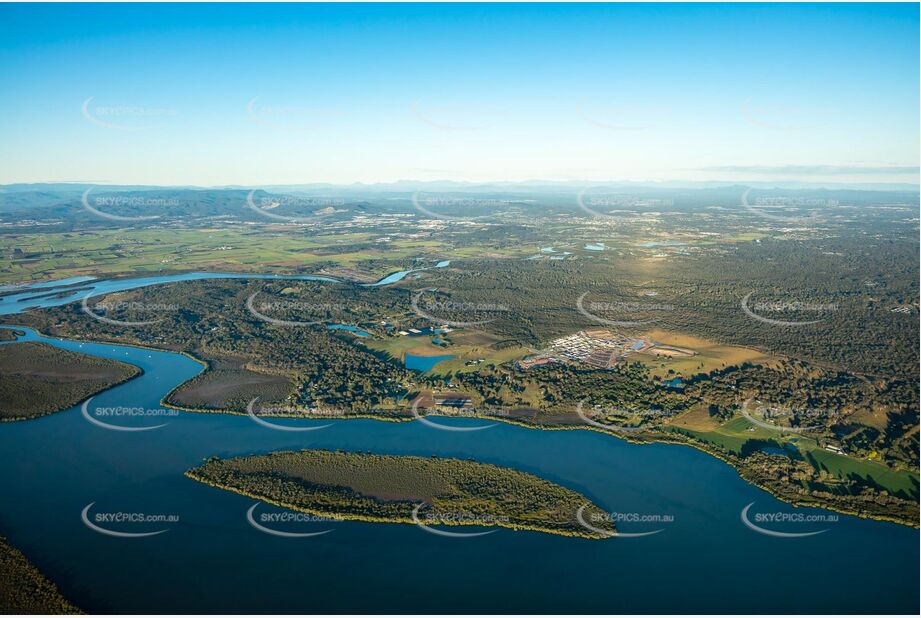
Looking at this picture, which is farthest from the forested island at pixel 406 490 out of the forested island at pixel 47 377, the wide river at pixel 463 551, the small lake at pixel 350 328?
the small lake at pixel 350 328

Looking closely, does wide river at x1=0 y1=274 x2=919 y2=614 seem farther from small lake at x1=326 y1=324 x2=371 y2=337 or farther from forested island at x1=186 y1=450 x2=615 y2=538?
small lake at x1=326 y1=324 x2=371 y2=337

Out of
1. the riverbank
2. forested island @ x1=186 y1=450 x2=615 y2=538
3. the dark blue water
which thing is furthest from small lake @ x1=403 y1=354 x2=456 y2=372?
the riverbank

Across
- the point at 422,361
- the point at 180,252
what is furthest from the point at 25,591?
the point at 180,252

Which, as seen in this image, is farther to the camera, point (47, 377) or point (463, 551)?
point (47, 377)

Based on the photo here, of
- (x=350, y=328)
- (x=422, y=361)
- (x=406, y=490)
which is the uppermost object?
(x=350, y=328)

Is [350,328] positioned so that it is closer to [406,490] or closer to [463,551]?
[406,490]

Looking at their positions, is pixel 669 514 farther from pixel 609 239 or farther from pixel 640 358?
pixel 609 239
